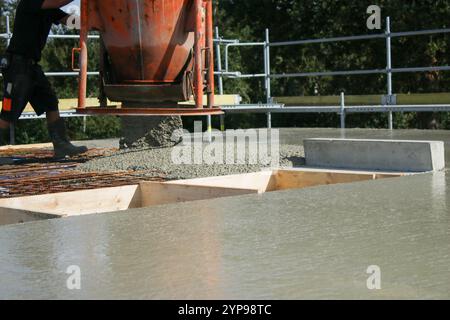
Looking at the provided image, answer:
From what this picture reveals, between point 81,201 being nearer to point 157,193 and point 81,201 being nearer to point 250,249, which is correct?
point 157,193

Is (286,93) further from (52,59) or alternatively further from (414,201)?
(414,201)

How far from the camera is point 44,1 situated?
8250 millimetres

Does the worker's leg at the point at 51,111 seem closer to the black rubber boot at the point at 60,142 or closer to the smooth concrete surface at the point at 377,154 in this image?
the black rubber boot at the point at 60,142

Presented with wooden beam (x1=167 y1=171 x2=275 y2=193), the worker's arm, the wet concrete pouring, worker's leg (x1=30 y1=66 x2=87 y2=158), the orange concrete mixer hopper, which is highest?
the worker's arm

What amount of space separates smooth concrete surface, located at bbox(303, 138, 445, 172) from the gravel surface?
0.31m

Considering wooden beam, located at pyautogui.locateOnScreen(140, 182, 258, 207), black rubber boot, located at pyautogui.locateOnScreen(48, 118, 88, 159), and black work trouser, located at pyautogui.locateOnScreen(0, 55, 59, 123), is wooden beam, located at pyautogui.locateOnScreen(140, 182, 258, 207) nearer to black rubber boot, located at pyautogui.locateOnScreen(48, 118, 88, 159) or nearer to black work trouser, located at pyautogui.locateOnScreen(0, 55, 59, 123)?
black work trouser, located at pyautogui.locateOnScreen(0, 55, 59, 123)

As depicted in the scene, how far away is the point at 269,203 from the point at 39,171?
3.24m

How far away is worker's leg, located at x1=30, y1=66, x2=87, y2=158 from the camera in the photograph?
8789 mm

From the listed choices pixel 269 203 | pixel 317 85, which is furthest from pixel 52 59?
pixel 269 203

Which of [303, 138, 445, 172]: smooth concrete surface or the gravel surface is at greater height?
[303, 138, 445, 172]: smooth concrete surface

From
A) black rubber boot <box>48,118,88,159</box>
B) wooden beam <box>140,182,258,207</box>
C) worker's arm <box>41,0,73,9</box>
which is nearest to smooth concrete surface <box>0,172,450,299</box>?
wooden beam <box>140,182,258,207</box>

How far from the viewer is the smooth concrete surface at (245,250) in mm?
3150

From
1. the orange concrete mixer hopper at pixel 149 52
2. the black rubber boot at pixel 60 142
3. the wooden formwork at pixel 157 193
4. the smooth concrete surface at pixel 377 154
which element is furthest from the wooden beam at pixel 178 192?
the black rubber boot at pixel 60 142

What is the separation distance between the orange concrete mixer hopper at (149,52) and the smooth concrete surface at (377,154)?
3.85 ft
